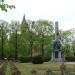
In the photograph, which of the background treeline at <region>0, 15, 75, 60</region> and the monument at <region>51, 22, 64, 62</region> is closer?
the monument at <region>51, 22, 64, 62</region>

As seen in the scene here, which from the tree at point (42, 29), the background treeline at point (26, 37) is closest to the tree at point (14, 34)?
the background treeline at point (26, 37)

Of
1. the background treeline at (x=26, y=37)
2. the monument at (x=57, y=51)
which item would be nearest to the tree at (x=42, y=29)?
the background treeline at (x=26, y=37)

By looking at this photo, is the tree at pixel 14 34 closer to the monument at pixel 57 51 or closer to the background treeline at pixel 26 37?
the background treeline at pixel 26 37

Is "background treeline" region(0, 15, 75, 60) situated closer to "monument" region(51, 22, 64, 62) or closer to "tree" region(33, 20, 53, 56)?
"tree" region(33, 20, 53, 56)

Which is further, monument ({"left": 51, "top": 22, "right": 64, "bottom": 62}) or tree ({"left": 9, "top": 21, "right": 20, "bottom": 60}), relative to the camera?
tree ({"left": 9, "top": 21, "right": 20, "bottom": 60})

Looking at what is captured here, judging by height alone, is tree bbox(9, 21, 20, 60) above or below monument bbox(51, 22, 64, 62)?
above

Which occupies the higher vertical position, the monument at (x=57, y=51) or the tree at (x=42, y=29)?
the tree at (x=42, y=29)

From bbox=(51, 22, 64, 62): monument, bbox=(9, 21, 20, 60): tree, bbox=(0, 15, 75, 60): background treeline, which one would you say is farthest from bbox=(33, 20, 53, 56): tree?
bbox=(51, 22, 64, 62): monument

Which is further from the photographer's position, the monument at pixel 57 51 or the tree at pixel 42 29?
the tree at pixel 42 29

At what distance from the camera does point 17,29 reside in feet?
252

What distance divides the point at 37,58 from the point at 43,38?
28897 mm

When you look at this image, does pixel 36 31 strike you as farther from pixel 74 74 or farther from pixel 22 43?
pixel 74 74

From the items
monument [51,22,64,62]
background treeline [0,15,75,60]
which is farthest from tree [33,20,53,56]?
monument [51,22,64,62]

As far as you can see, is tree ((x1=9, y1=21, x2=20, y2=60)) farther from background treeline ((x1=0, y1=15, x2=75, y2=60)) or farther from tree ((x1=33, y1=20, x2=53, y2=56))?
tree ((x1=33, y1=20, x2=53, y2=56))
